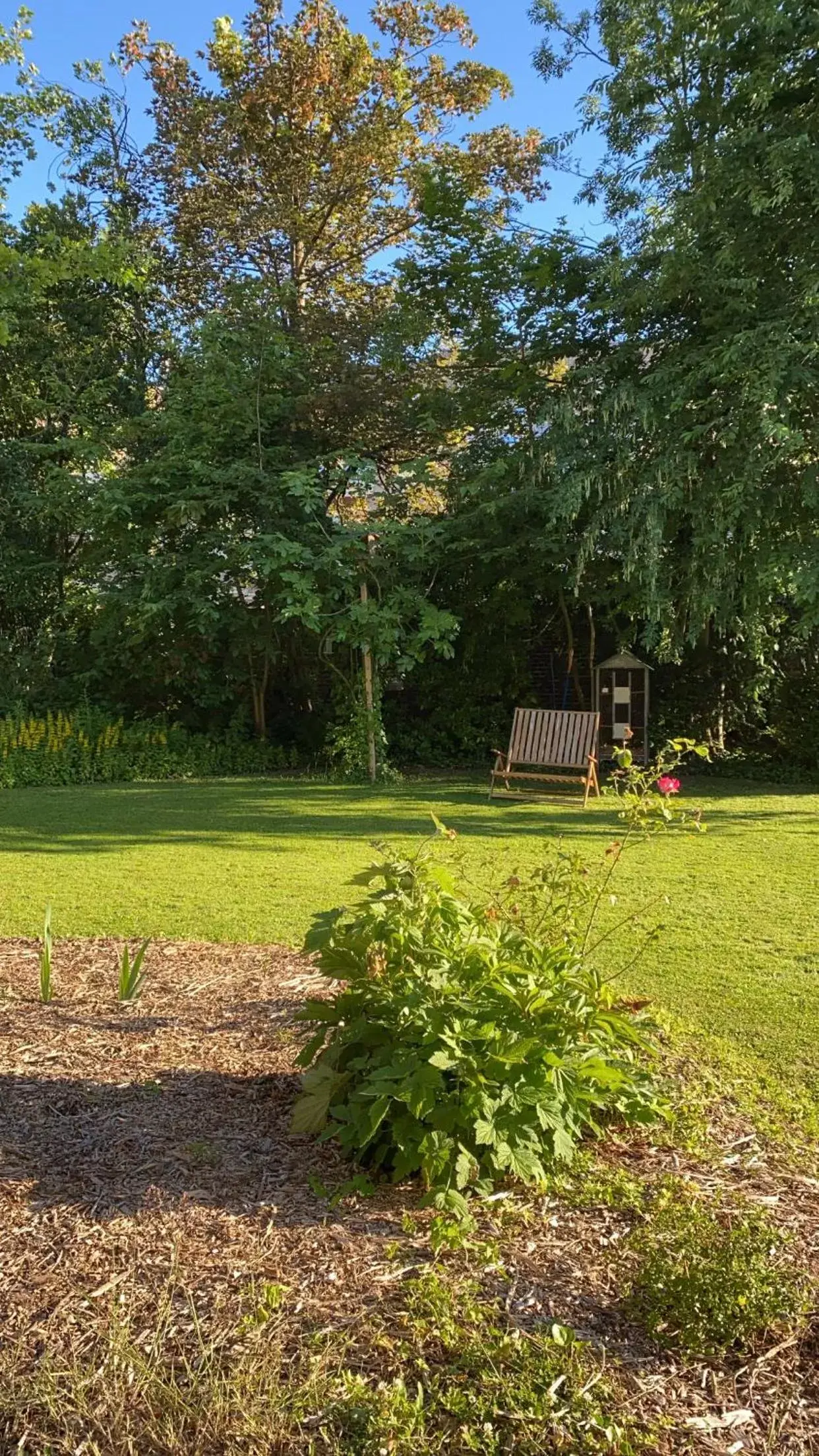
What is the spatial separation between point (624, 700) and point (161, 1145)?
9546mm

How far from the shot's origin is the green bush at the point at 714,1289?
1.79 metres

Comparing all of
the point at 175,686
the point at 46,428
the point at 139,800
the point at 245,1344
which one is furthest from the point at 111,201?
the point at 245,1344

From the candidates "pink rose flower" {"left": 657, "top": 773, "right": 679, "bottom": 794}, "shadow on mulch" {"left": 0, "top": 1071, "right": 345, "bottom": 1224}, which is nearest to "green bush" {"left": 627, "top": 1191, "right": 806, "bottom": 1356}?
"shadow on mulch" {"left": 0, "top": 1071, "right": 345, "bottom": 1224}

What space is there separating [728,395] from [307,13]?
37.3 feet

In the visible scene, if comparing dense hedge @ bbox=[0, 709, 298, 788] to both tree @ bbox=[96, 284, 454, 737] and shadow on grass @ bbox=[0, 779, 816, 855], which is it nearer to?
shadow on grass @ bbox=[0, 779, 816, 855]

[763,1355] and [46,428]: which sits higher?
[46,428]

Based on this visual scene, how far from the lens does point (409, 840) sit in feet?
22.7

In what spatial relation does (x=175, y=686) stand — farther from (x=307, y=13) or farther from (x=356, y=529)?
(x=307, y=13)

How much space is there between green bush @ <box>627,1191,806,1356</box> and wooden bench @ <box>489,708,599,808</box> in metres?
7.25

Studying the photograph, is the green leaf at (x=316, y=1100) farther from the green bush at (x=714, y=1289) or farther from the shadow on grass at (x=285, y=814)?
the shadow on grass at (x=285, y=814)

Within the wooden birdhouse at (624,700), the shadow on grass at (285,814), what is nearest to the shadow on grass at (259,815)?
the shadow on grass at (285,814)

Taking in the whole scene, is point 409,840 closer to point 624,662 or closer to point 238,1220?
point 238,1220

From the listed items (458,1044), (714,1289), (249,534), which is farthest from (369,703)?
(714,1289)

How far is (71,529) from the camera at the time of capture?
1285cm
